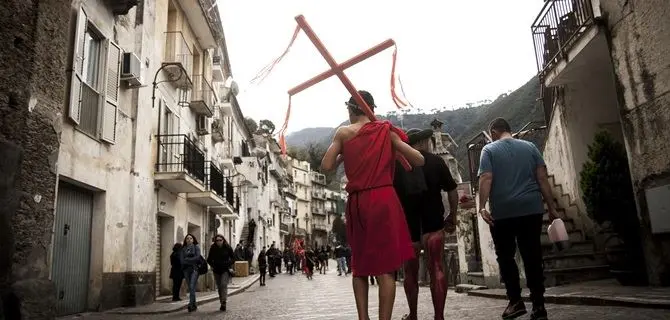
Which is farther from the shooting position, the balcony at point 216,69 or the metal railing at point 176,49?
the balcony at point 216,69

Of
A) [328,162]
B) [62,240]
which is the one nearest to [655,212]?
[328,162]

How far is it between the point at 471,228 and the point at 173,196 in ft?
31.4

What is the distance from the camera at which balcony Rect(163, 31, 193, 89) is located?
49.8 feet

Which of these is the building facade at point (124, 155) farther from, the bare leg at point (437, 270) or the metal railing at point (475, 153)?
the metal railing at point (475, 153)

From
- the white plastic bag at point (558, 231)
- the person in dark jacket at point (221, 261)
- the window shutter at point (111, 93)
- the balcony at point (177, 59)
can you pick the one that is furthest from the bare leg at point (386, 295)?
the balcony at point (177, 59)

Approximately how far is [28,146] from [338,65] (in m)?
4.24

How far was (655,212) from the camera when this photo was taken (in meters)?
6.88

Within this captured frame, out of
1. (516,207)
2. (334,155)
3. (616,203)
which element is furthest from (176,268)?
(334,155)

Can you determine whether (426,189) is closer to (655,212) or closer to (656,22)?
(655,212)

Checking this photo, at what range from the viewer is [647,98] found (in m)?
7.09

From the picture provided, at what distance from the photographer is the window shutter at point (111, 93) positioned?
11.0m

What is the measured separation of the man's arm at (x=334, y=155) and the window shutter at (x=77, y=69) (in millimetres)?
7573

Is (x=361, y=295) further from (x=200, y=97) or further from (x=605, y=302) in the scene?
(x=200, y=97)

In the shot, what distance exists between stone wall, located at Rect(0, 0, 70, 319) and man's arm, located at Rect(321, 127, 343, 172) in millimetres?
3770
